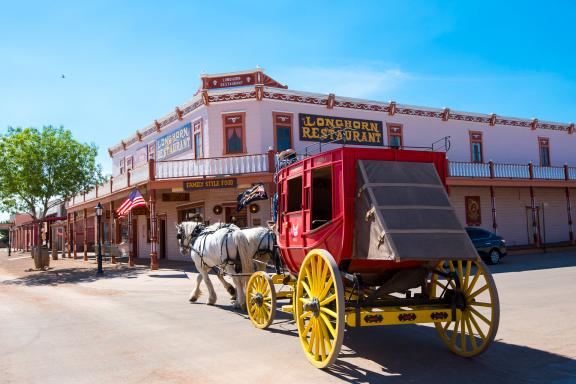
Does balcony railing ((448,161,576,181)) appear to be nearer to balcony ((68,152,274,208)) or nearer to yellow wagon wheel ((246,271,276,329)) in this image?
balcony ((68,152,274,208))

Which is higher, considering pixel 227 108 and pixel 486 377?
pixel 227 108

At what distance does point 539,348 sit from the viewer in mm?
6133

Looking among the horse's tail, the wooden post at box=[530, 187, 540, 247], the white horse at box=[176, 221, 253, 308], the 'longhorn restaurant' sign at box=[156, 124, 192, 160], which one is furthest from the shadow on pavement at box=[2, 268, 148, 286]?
the wooden post at box=[530, 187, 540, 247]

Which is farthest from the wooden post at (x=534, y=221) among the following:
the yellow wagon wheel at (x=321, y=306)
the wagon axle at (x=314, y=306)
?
the wagon axle at (x=314, y=306)

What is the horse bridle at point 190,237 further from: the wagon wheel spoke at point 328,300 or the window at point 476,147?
the window at point 476,147

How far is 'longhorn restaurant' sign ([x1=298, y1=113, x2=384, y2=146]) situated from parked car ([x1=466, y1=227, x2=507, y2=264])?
20.2ft

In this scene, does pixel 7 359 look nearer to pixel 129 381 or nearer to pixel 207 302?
pixel 129 381

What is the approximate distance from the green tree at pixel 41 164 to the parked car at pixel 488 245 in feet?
75.3

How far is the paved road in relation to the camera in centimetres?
524

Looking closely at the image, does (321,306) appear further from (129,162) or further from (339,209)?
(129,162)

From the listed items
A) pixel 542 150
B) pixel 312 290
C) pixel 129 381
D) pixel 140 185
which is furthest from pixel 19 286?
pixel 542 150

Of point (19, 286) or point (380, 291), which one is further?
point (19, 286)

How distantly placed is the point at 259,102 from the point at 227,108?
1599 mm

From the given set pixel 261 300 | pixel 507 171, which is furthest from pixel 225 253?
pixel 507 171
